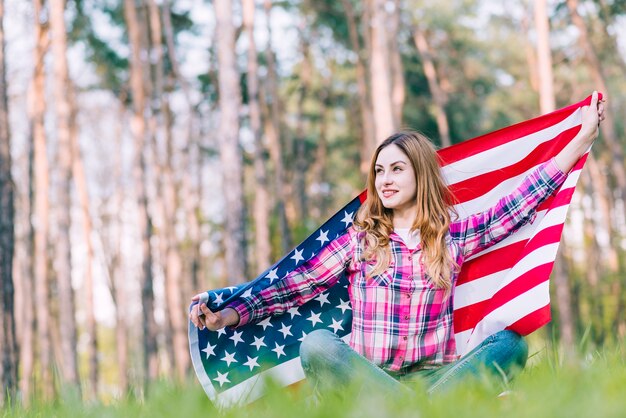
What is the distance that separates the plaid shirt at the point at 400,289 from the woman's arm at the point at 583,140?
2.4 inches

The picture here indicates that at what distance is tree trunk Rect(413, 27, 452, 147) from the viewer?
20.2m

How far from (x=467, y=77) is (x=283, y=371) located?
20079 millimetres

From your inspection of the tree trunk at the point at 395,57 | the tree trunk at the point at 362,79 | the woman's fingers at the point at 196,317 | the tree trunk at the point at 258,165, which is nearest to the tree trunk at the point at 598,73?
the tree trunk at the point at 395,57

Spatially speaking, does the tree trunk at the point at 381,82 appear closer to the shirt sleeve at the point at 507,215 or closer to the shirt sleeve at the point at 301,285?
the shirt sleeve at the point at 507,215

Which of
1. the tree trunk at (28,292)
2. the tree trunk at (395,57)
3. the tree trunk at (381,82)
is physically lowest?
the tree trunk at (28,292)

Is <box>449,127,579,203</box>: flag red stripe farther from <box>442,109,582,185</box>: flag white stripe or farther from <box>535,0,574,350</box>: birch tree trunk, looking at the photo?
<box>535,0,574,350</box>: birch tree trunk

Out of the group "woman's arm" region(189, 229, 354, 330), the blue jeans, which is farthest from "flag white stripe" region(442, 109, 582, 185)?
the blue jeans

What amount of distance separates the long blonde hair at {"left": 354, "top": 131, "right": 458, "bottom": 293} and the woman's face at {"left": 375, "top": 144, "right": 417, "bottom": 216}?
0.03 meters

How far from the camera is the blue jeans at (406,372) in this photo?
3.06 metres

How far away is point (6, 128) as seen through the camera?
420 inches

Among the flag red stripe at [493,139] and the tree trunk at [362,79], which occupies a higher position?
the tree trunk at [362,79]

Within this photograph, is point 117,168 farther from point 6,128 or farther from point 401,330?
point 401,330

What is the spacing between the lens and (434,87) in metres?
20.6

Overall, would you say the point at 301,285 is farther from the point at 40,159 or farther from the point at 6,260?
the point at 40,159
